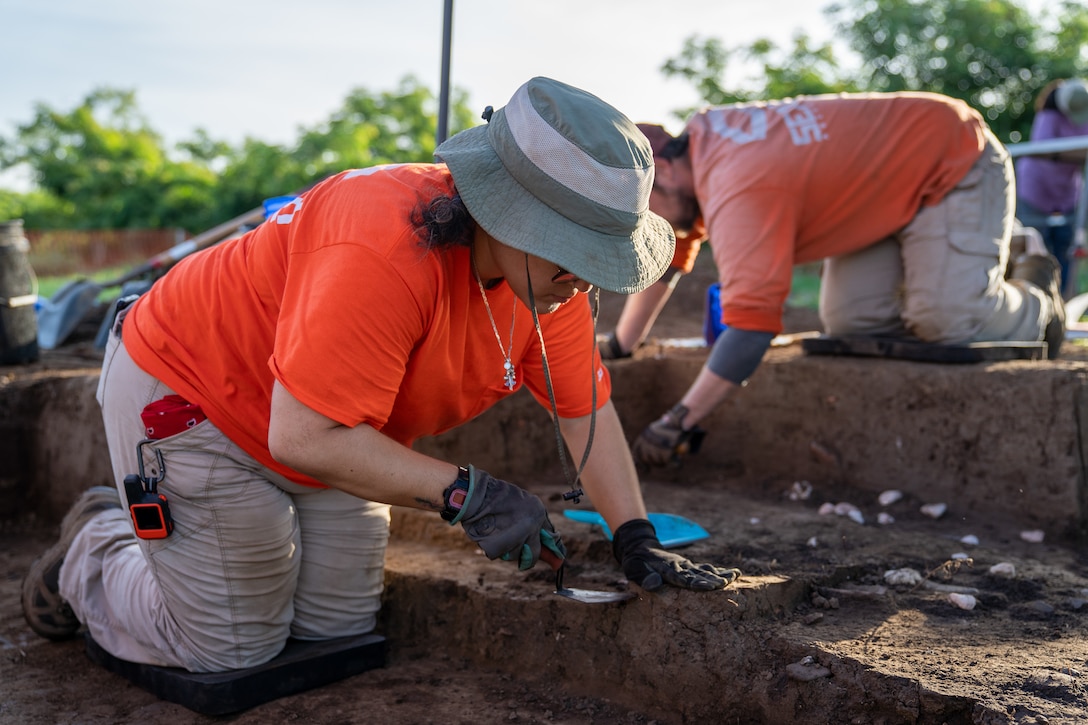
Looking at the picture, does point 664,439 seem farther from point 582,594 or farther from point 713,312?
point 713,312

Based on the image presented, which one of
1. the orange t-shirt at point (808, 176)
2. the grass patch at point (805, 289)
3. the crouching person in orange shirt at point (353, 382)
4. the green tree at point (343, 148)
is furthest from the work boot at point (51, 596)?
the green tree at point (343, 148)

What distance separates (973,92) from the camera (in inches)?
480

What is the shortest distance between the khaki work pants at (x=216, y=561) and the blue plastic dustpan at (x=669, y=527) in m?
0.69

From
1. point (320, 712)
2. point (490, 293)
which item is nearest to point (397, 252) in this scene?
point (490, 293)

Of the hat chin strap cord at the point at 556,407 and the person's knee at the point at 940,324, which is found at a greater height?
the hat chin strap cord at the point at 556,407

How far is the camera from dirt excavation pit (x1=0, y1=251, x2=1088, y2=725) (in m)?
2.11

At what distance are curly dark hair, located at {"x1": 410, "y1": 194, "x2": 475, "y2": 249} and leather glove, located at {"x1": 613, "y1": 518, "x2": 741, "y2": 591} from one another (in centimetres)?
92

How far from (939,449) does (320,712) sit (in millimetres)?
2229

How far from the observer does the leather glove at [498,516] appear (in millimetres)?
1902

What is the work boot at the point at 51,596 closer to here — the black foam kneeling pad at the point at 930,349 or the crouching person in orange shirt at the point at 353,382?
the crouching person in orange shirt at the point at 353,382

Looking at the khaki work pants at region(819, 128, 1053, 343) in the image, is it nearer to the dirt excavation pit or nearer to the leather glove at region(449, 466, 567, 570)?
the dirt excavation pit

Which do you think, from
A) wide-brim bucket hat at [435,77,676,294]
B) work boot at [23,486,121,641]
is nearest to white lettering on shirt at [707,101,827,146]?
wide-brim bucket hat at [435,77,676,294]

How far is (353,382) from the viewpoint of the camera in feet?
5.80

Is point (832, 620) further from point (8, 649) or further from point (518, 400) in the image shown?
point (8, 649)
